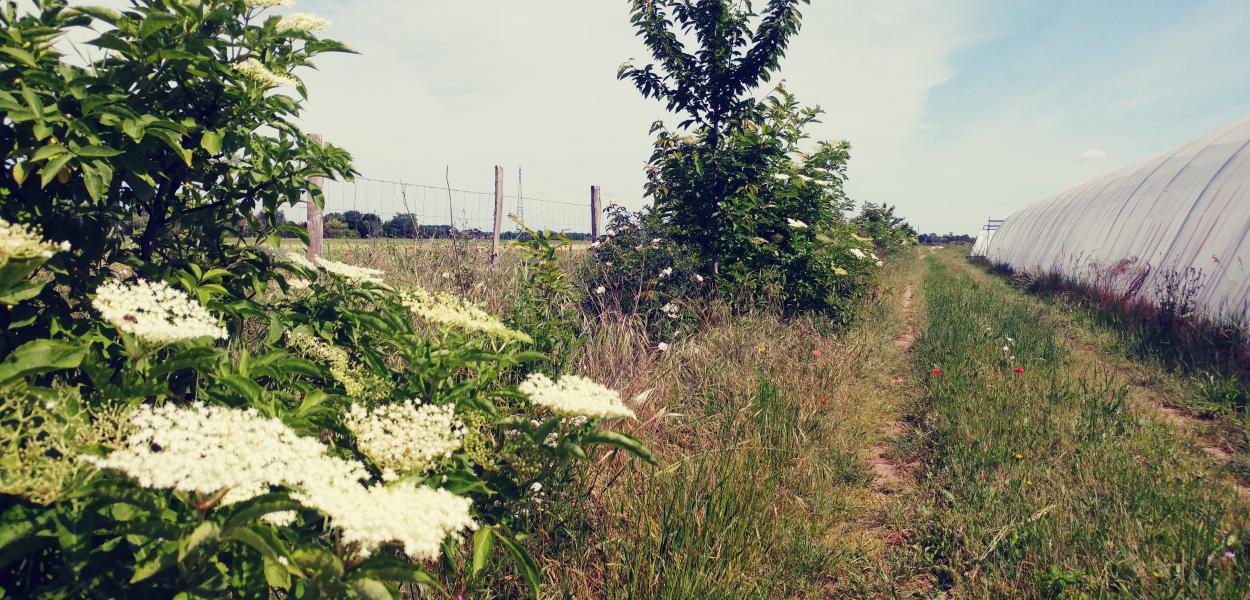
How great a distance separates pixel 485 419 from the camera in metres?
1.87

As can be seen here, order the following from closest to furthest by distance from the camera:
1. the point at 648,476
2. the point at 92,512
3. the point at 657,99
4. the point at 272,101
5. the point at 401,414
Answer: the point at 92,512 < the point at 401,414 < the point at 272,101 < the point at 648,476 < the point at 657,99

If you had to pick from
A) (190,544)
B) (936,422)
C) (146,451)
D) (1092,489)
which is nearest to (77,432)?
(146,451)

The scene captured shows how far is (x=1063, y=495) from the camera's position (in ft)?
10.5

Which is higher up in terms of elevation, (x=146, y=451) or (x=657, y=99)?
(x=657, y=99)

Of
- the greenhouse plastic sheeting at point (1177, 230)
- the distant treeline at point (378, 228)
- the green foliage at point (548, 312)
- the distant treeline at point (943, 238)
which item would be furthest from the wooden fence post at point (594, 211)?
the distant treeline at point (943, 238)

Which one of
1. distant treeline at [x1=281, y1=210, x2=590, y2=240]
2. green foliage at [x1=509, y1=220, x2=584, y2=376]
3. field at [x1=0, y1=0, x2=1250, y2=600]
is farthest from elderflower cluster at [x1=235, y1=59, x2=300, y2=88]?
distant treeline at [x1=281, y1=210, x2=590, y2=240]

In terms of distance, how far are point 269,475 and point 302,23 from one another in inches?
71.0

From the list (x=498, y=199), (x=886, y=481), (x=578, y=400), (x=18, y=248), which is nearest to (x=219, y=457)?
(x=18, y=248)

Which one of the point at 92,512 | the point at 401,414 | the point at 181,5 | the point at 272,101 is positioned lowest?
the point at 92,512

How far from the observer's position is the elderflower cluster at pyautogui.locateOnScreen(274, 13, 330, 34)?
2.25m

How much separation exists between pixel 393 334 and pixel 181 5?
1.14 metres

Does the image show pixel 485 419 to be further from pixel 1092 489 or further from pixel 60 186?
pixel 1092 489

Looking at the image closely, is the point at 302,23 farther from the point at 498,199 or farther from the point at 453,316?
the point at 498,199

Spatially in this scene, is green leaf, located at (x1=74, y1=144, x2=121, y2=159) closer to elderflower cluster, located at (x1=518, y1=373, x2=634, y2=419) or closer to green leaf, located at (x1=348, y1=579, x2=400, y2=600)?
elderflower cluster, located at (x1=518, y1=373, x2=634, y2=419)
